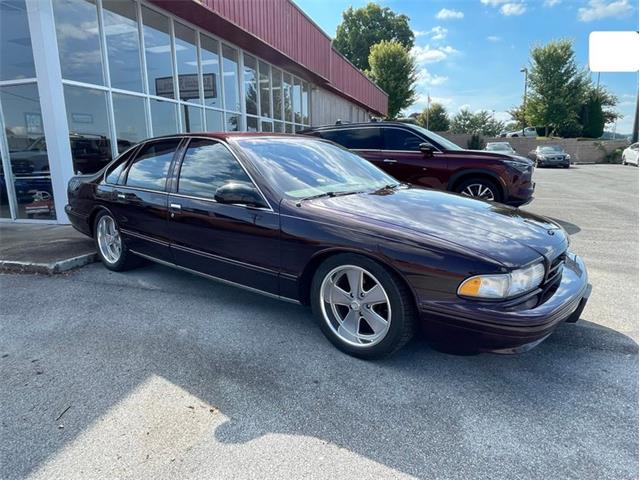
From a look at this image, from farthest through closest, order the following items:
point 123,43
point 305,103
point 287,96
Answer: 1. point 305,103
2. point 287,96
3. point 123,43

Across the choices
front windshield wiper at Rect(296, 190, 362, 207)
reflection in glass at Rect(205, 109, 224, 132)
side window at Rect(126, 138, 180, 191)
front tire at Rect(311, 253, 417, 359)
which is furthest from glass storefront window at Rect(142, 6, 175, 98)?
front tire at Rect(311, 253, 417, 359)

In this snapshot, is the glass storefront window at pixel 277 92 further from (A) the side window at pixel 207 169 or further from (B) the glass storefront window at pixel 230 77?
(A) the side window at pixel 207 169

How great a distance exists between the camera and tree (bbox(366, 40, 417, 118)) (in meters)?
36.8

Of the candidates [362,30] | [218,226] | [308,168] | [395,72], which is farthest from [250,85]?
[362,30]

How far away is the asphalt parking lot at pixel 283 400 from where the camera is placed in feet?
6.08

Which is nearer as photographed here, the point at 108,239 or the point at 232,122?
the point at 108,239

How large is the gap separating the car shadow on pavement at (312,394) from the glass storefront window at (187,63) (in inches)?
275

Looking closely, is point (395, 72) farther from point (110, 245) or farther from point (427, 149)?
point (110, 245)

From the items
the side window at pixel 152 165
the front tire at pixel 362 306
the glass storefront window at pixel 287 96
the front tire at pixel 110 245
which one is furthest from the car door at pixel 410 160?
the glass storefront window at pixel 287 96

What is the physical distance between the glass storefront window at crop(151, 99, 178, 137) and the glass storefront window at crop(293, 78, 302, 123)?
20.7 ft

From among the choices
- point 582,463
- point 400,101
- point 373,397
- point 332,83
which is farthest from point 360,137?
point 400,101

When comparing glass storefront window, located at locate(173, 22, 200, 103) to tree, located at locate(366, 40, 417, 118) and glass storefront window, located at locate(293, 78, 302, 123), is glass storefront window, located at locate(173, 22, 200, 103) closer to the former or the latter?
glass storefront window, located at locate(293, 78, 302, 123)

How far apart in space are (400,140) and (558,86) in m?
39.1

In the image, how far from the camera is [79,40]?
6.90 meters
